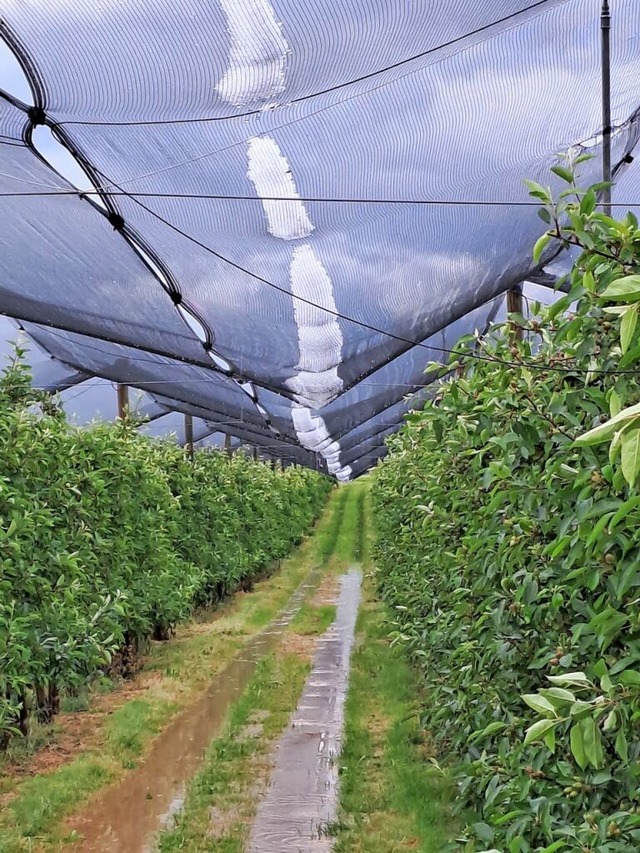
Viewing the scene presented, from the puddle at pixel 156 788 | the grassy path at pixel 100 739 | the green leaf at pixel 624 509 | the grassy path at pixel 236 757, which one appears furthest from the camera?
the grassy path at pixel 100 739

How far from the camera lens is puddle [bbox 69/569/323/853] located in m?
5.02

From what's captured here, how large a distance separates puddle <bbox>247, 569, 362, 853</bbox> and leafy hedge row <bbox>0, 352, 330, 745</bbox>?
57.6 inches

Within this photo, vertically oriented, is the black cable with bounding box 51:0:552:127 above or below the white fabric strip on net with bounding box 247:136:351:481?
above

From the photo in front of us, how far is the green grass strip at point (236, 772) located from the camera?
16.2 feet

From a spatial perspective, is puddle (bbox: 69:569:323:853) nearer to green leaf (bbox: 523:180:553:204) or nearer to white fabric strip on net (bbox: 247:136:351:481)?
white fabric strip on net (bbox: 247:136:351:481)

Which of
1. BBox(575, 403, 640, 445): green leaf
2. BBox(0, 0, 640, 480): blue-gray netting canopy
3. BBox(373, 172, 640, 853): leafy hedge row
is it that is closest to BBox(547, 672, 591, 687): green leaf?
BBox(373, 172, 640, 853): leafy hedge row

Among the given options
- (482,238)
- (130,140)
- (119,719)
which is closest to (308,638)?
(119,719)

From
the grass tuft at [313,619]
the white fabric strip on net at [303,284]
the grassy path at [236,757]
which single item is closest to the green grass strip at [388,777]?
the grassy path at [236,757]

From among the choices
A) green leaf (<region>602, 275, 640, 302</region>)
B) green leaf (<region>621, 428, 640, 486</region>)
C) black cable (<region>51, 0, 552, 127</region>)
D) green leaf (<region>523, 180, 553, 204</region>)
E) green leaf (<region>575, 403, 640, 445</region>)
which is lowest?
green leaf (<region>621, 428, 640, 486</region>)

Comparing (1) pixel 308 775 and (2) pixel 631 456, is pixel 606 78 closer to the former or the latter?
(2) pixel 631 456

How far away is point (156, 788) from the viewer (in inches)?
230

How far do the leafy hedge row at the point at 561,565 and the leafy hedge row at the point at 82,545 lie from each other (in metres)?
2.68

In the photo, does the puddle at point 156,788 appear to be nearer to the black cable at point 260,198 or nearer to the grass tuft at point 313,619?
the grass tuft at point 313,619

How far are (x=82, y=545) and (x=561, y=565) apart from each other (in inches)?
179
